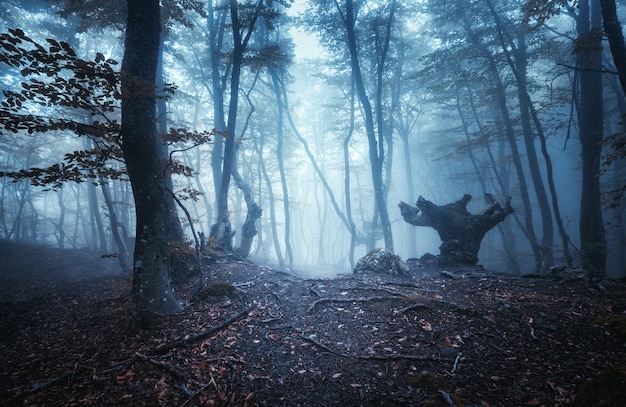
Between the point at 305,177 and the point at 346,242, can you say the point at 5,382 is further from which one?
the point at 346,242

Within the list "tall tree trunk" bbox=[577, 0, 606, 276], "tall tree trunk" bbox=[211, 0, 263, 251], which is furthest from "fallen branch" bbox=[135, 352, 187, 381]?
"tall tree trunk" bbox=[577, 0, 606, 276]

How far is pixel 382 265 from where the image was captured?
27.8 ft

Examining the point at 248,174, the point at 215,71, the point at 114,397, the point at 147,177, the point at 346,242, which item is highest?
the point at 215,71

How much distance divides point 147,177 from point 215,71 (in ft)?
41.8

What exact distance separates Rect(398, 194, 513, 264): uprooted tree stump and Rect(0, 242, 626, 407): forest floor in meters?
2.59

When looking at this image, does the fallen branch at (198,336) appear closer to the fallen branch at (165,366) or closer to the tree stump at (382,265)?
the fallen branch at (165,366)

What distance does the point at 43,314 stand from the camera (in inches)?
253

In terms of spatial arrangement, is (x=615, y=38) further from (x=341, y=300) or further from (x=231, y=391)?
(x=231, y=391)

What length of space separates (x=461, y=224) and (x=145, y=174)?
10.5 m

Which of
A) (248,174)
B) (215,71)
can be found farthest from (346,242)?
(215,71)

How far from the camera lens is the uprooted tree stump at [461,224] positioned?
9.30 m

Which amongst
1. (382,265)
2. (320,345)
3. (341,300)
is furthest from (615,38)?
(320,345)

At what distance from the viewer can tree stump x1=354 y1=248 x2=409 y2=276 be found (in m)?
8.31

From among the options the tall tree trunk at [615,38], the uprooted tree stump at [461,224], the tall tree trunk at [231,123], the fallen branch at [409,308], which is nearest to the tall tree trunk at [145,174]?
the tall tree trunk at [231,123]
